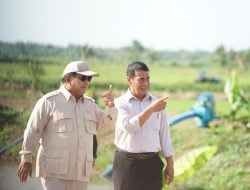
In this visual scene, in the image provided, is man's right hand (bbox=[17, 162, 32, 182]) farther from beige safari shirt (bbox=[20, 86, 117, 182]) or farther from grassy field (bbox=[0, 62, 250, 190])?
grassy field (bbox=[0, 62, 250, 190])

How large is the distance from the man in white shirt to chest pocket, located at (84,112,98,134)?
0.14 metres

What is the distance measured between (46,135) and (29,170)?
0.73ft

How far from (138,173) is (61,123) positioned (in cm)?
57

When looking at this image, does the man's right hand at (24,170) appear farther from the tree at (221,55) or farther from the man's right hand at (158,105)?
the tree at (221,55)

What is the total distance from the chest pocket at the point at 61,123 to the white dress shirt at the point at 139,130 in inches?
12.6

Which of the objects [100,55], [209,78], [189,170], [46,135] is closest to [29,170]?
[46,135]

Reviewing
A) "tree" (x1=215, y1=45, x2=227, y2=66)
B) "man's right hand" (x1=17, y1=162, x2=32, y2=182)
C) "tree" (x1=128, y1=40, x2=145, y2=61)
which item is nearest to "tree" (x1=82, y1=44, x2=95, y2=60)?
"tree" (x1=128, y1=40, x2=145, y2=61)

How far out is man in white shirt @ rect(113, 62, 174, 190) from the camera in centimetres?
314

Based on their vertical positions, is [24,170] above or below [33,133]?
below

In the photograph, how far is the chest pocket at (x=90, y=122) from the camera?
310cm

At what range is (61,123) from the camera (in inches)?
118

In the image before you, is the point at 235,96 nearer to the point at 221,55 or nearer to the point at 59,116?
the point at 221,55

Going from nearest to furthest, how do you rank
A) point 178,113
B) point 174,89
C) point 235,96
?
point 235,96
point 178,113
point 174,89

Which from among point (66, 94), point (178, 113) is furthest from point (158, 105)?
point (178, 113)
